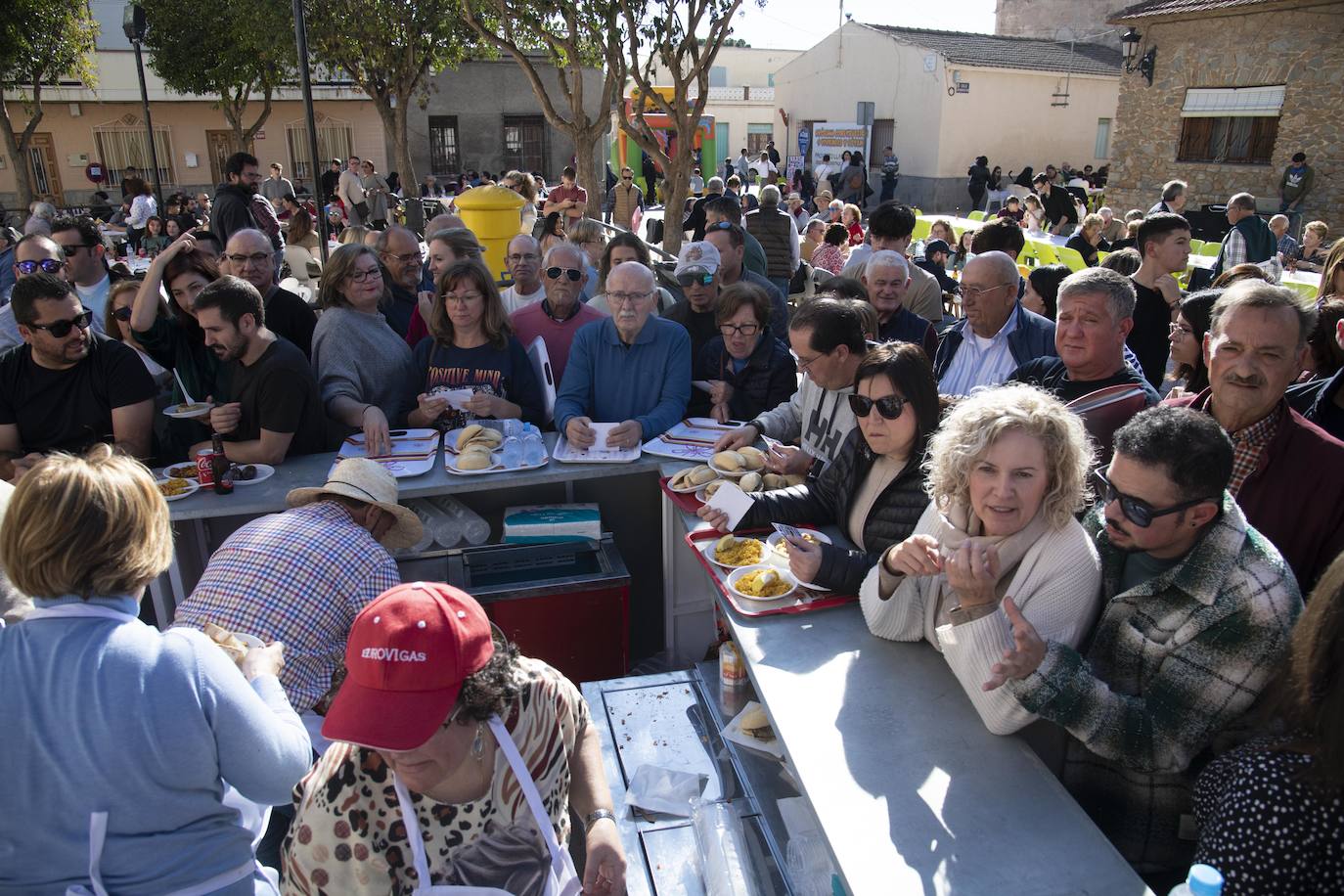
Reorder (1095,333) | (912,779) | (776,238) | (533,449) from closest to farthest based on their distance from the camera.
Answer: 1. (912,779)
2. (1095,333)
3. (533,449)
4. (776,238)

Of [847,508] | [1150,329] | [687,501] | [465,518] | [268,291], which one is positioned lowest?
[465,518]

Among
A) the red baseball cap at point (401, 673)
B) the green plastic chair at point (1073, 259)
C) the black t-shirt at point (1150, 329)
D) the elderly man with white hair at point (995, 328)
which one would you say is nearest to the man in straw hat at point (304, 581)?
the red baseball cap at point (401, 673)

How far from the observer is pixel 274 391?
3.88 metres

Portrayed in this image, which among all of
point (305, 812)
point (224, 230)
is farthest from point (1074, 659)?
point (224, 230)

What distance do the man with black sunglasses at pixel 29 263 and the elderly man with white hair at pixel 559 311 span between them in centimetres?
261

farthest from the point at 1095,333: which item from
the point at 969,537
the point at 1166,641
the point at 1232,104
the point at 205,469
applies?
the point at 1232,104

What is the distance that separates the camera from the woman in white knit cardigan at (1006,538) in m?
2.10

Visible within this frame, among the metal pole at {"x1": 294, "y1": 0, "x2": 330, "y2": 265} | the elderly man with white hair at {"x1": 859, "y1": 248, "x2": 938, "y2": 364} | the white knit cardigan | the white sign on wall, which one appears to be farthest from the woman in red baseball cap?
the white sign on wall

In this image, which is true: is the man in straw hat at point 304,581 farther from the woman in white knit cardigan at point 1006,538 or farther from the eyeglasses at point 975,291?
the eyeglasses at point 975,291

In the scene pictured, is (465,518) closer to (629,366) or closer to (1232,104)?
(629,366)

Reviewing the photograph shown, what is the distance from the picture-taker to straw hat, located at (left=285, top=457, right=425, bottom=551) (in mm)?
3109

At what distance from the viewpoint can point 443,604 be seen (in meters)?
1.75

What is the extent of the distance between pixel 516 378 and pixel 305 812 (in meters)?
3.07

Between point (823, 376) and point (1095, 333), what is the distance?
3.57 feet
